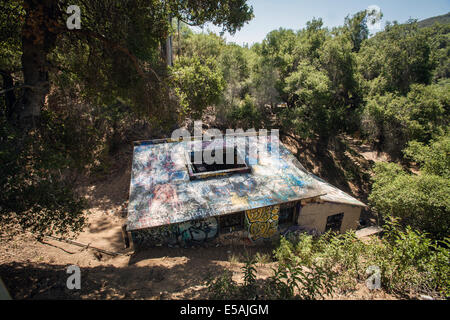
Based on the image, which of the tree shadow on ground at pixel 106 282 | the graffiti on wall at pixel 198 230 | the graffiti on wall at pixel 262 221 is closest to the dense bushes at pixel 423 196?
the graffiti on wall at pixel 262 221

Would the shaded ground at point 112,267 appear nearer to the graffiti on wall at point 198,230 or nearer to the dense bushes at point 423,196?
the graffiti on wall at point 198,230

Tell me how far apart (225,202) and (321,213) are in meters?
5.66

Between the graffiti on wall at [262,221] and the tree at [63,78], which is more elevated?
the tree at [63,78]

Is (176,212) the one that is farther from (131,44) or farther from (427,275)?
(427,275)

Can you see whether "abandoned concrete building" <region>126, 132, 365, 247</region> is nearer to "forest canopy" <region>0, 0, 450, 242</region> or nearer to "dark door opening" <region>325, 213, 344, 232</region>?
"dark door opening" <region>325, 213, 344, 232</region>

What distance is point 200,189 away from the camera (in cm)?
1070

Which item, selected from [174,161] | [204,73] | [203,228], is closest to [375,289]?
[203,228]

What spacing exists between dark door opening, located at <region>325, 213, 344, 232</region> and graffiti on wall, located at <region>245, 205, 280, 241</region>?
333cm

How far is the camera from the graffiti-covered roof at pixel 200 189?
9344 millimetres

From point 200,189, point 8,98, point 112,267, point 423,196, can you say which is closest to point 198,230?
point 200,189

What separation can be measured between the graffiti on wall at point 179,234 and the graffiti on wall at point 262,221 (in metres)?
1.70

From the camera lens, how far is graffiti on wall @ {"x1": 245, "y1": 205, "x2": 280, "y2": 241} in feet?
35.2

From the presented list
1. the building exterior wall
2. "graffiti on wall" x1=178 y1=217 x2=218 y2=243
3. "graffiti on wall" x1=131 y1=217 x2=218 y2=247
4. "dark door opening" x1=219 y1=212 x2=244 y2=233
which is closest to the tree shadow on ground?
"graffiti on wall" x1=131 y1=217 x2=218 y2=247

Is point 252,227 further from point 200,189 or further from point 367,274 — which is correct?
point 367,274
